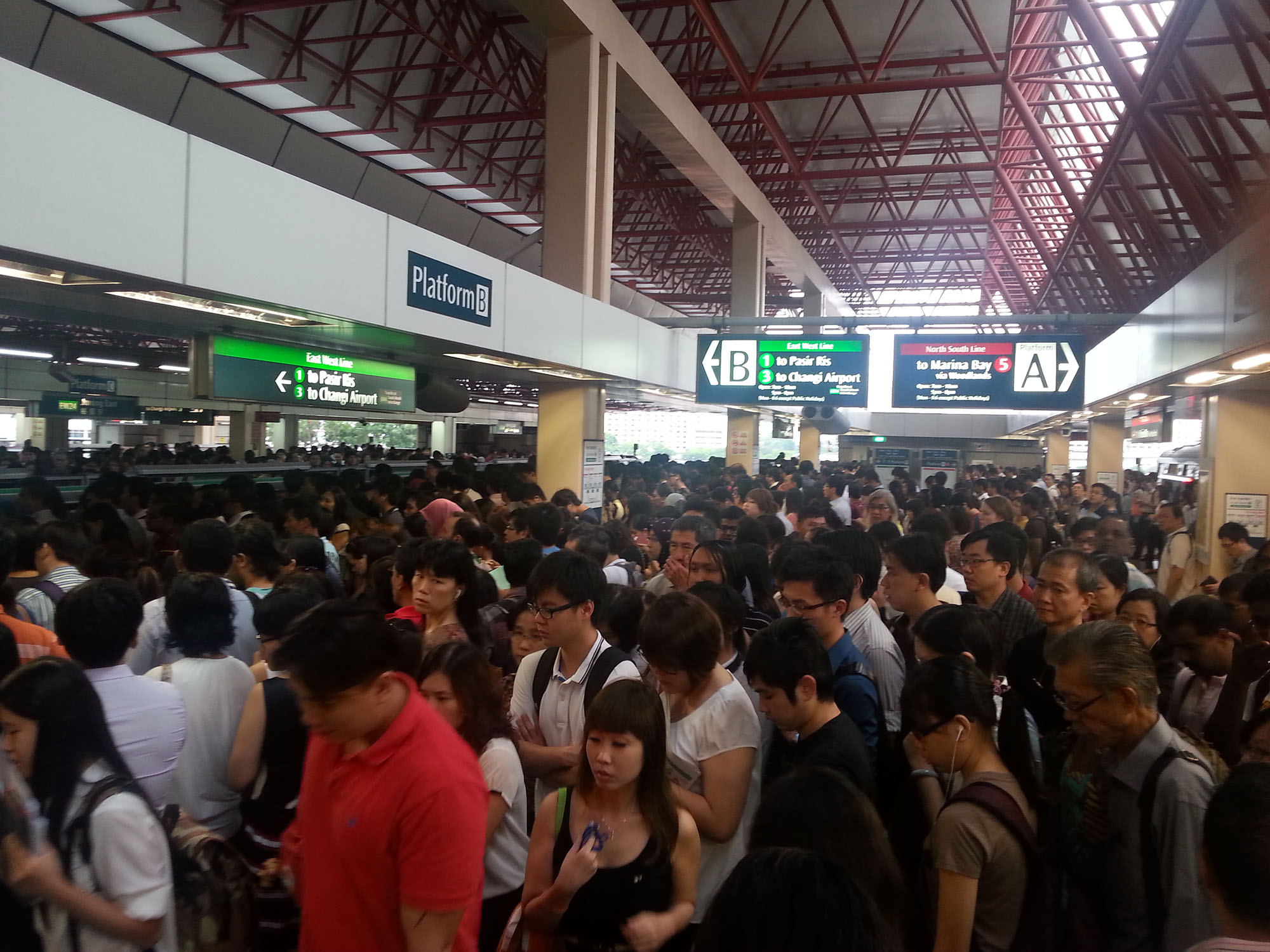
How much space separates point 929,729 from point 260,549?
134 inches

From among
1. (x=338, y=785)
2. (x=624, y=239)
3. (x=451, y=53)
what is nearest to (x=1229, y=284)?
(x=338, y=785)

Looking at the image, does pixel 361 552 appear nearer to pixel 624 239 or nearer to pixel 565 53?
pixel 565 53

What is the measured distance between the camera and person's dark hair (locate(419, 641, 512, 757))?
2477mm

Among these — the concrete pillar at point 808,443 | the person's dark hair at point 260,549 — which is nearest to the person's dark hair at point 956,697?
the person's dark hair at point 260,549

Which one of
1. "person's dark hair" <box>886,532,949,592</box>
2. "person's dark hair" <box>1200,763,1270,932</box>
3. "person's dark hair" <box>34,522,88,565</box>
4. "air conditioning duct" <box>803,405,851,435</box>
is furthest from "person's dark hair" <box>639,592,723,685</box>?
"air conditioning duct" <box>803,405,851,435</box>

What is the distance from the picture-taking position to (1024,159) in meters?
21.3

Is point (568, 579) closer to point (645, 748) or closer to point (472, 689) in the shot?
point (472, 689)

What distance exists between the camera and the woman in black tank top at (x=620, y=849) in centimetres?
213

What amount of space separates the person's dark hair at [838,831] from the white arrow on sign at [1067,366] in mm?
10551

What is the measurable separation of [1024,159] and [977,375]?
12750mm

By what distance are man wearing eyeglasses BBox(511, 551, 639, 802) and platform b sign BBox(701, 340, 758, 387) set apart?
9.45 m

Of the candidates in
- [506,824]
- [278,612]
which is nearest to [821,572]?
[506,824]

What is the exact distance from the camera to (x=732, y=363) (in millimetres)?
12406

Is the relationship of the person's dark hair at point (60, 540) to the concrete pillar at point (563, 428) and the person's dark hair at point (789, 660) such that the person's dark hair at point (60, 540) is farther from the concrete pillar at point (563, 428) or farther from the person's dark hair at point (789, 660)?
the concrete pillar at point (563, 428)
